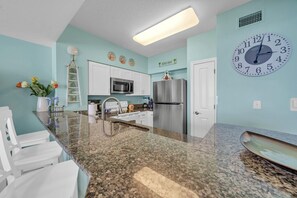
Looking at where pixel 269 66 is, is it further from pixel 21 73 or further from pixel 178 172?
pixel 21 73

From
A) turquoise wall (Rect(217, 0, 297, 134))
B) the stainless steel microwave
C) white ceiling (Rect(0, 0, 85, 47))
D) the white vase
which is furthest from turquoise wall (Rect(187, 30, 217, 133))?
the white vase

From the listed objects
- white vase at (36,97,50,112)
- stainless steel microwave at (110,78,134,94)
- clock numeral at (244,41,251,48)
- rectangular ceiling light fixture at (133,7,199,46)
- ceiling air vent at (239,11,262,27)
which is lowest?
white vase at (36,97,50,112)

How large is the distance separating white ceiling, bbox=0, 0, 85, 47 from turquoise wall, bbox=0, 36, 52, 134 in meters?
0.20

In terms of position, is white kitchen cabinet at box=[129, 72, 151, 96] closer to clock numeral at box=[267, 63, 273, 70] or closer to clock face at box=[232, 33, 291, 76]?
clock face at box=[232, 33, 291, 76]

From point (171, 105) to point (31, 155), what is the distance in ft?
8.01

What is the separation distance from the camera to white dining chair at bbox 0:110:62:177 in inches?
40.4

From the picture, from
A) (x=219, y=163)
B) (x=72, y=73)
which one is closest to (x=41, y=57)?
(x=72, y=73)

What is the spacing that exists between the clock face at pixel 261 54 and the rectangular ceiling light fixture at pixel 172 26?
0.83 m

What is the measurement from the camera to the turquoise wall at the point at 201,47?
95.7 inches

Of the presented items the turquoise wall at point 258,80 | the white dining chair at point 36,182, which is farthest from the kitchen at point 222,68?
the white dining chair at point 36,182

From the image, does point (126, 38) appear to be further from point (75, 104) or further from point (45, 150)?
point (45, 150)

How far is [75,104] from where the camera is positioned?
2432 mm

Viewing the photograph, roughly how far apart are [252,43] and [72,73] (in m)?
3.00

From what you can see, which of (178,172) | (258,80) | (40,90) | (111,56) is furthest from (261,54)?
(40,90)
